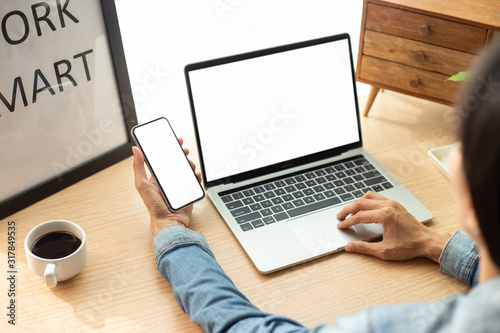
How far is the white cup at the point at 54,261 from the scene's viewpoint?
86cm

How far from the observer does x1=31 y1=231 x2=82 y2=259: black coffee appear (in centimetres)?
90

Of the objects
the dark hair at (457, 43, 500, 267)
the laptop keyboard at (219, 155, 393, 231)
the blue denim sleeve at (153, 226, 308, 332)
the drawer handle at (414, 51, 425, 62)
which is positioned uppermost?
the dark hair at (457, 43, 500, 267)

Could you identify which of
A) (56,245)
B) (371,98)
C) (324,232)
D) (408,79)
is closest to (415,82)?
(408,79)

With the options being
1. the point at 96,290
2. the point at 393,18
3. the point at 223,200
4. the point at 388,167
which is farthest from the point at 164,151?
the point at 393,18

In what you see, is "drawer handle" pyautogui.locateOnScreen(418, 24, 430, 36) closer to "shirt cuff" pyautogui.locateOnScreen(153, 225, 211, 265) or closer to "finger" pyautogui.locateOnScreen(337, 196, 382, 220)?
"finger" pyautogui.locateOnScreen(337, 196, 382, 220)

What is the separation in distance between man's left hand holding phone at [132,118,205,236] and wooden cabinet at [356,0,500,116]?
1.77 ft

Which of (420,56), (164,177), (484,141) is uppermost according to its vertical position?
(484,141)

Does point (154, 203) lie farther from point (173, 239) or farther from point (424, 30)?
point (424, 30)

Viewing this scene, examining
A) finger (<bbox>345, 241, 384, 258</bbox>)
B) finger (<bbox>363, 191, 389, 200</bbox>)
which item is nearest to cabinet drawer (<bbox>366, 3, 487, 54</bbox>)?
finger (<bbox>363, 191, 389, 200</bbox>)

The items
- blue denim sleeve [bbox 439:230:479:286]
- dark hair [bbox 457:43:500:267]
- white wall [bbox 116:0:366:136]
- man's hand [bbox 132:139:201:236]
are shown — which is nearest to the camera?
A: dark hair [bbox 457:43:500:267]

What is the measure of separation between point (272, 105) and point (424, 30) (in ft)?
1.29

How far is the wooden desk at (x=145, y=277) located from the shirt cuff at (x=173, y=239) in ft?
0.13

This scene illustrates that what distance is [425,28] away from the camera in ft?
3.88

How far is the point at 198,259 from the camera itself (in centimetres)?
89
